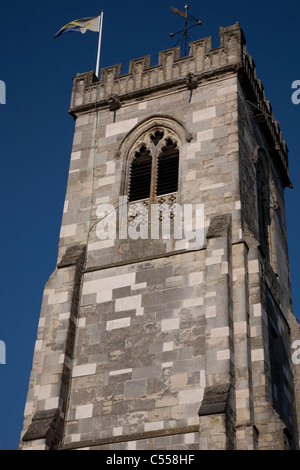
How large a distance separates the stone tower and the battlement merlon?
52 millimetres

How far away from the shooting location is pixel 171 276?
22.3 metres

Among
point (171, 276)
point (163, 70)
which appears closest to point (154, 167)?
point (163, 70)

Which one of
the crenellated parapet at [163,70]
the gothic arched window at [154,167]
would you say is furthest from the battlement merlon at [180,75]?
the gothic arched window at [154,167]

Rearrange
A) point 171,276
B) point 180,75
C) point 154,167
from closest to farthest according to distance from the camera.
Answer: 1. point 171,276
2. point 154,167
3. point 180,75

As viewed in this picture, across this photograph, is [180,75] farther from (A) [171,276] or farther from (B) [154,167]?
(A) [171,276]

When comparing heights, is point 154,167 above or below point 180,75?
below

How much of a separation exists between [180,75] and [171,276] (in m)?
7.89

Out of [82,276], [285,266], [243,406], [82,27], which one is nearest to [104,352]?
[82,276]

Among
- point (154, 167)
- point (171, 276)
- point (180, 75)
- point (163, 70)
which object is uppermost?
point (163, 70)

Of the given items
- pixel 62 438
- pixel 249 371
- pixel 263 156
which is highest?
pixel 263 156

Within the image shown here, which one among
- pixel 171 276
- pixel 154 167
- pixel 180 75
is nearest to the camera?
pixel 171 276

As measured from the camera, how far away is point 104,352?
855 inches

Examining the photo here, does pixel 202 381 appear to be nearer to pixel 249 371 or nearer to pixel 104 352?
pixel 249 371
